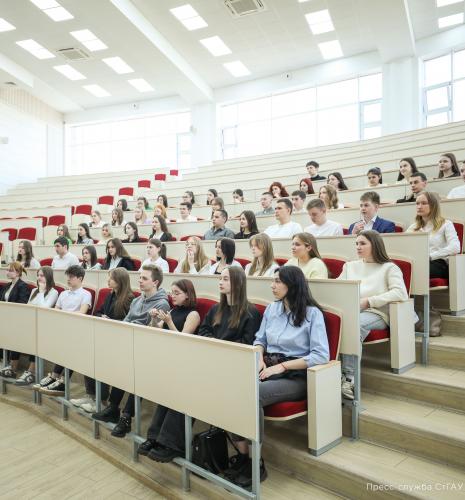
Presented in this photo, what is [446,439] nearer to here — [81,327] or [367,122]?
[81,327]

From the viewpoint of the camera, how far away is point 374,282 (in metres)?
1.91

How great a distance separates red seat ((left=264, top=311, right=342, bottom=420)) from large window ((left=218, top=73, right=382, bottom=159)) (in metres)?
6.81

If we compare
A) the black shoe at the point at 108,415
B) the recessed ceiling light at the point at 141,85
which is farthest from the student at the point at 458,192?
the recessed ceiling light at the point at 141,85

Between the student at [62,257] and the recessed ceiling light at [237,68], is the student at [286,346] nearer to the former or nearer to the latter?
the student at [62,257]

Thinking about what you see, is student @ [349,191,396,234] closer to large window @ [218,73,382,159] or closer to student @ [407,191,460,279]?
student @ [407,191,460,279]

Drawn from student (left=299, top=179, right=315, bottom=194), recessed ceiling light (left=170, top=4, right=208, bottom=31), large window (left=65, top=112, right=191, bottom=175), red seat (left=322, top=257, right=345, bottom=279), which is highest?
recessed ceiling light (left=170, top=4, right=208, bottom=31)

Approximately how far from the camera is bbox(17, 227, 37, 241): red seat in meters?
5.17

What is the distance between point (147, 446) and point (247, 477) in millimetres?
426

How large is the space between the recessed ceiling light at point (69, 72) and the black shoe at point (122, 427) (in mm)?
7558

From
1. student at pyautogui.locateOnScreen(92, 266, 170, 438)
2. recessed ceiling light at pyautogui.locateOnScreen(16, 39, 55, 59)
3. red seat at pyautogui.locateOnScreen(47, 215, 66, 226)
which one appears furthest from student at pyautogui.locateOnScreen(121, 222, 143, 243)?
recessed ceiling light at pyautogui.locateOnScreen(16, 39, 55, 59)

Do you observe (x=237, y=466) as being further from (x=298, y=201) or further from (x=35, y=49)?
(x=35, y=49)

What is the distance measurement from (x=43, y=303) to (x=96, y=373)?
1171 millimetres

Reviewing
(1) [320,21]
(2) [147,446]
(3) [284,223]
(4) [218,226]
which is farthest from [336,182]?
(1) [320,21]

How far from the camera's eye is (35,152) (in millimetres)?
9773
